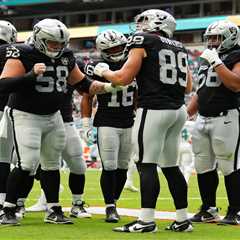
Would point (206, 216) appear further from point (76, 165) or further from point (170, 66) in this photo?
point (170, 66)

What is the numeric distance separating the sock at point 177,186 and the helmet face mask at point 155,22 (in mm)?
1152

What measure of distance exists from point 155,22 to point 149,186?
1.35 m

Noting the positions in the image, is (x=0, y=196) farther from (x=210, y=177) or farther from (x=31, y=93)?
(x=210, y=177)

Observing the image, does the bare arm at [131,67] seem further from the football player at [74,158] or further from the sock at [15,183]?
the football player at [74,158]

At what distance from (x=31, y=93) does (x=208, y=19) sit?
105 ft

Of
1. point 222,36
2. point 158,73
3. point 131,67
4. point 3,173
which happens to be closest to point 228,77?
point 222,36

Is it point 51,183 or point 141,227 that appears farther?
point 51,183

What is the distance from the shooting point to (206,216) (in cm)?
630

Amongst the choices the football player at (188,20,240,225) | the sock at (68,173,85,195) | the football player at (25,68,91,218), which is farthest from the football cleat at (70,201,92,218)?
the football player at (188,20,240,225)

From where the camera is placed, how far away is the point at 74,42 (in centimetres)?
4128

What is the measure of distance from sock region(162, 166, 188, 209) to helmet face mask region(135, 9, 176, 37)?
1.15 meters

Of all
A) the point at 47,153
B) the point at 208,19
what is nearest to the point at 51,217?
the point at 47,153

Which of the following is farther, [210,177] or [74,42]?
[74,42]

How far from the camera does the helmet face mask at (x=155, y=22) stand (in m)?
5.41
